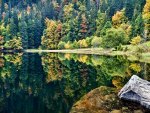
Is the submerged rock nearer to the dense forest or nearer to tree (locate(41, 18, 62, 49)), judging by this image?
the dense forest

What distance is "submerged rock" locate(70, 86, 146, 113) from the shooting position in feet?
76.8

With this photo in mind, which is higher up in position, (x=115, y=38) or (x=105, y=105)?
(x=105, y=105)

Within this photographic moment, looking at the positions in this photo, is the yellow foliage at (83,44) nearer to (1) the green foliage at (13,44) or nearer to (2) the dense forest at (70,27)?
(2) the dense forest at (70,27)

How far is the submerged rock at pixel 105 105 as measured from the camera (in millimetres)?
23397

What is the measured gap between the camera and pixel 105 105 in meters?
24.4

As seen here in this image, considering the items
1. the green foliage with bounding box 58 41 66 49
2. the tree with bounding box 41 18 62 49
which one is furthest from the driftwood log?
the tree with bounding box 41 18 62 49

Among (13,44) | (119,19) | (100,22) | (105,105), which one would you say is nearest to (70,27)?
(100,22)

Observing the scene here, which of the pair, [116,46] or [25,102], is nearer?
[25,102]

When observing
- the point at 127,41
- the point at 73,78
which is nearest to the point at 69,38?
the point at 127,41

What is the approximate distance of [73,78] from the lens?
1896 inches

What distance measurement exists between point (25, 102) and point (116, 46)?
66.3 metres

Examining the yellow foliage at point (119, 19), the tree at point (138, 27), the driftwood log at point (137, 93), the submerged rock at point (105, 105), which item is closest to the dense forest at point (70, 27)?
the yellow foliage at point (119, 19)

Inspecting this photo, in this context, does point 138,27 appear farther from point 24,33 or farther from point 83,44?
point 24,33

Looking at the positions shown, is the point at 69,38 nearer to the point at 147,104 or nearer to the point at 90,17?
the point at 90,17
